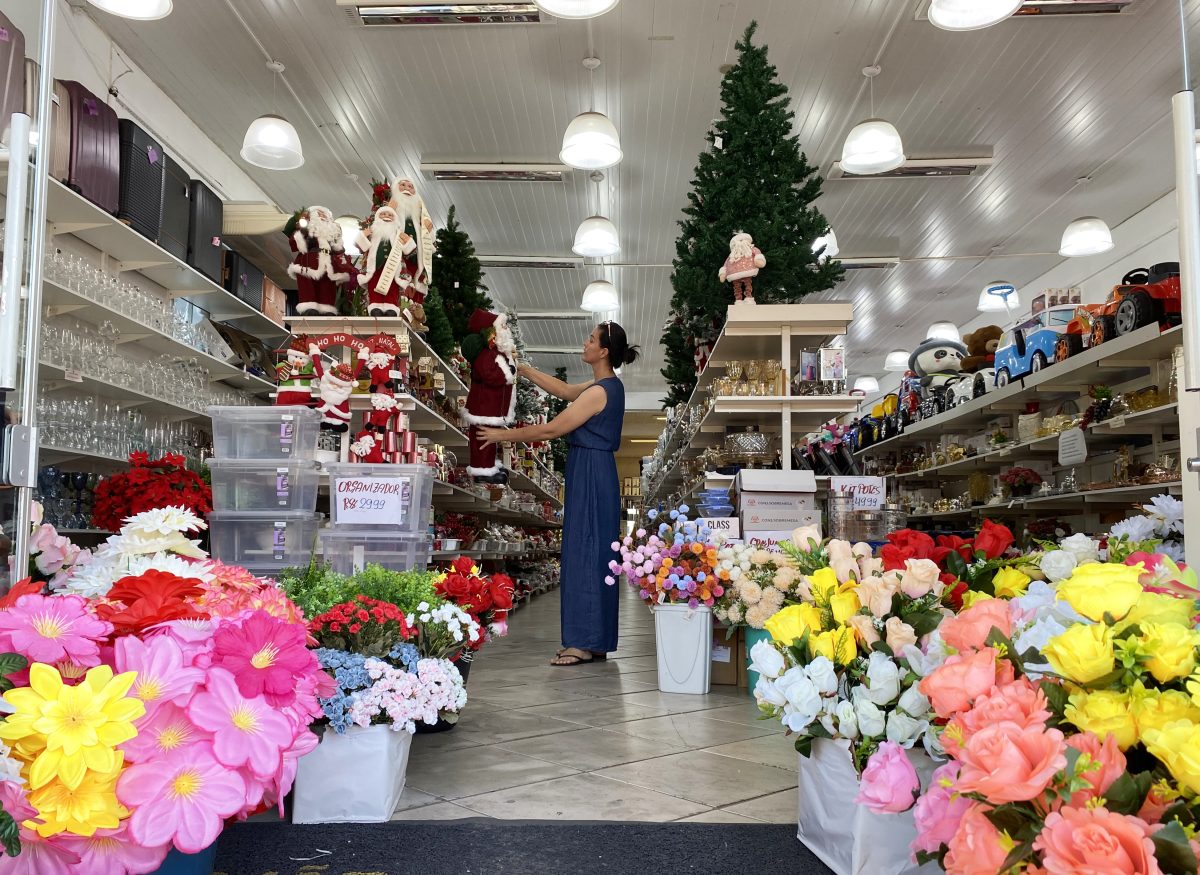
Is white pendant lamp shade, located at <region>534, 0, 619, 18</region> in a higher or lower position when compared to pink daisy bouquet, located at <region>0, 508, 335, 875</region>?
higher

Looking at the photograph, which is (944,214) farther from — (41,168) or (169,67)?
(41,168)

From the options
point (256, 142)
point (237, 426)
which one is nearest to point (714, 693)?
point (237, 426)

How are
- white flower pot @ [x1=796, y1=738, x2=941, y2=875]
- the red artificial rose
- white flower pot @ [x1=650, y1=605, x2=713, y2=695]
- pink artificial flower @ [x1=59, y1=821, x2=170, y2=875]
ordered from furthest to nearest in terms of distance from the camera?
white flower pot @ [x1=650, y1=605, x2=713, y2=695], the red artificial rose, white flower pot @ [x1=796, y1=738, x2=941, y2=875], pink artificial flower @ [x1=59, y1=821, x2=170, y2=875]

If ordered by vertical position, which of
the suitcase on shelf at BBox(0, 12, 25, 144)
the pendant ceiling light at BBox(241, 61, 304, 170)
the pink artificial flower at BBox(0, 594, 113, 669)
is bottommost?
the pink artificial flower at BBox(0, 594, 113, 669)

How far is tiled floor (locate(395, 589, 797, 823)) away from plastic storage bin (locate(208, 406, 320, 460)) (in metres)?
1.32

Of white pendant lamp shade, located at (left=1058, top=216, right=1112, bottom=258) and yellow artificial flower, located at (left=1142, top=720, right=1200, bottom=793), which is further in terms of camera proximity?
white pendant lamp shade, located at (left=1058, top=216, right=1112, bottom=258)

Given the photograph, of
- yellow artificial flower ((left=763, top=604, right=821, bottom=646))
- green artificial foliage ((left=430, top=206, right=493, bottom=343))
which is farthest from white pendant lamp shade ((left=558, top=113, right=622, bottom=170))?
yellow artificial flower ((left=763, top=604, right=821, bottom=646))

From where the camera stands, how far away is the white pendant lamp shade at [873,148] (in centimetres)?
666

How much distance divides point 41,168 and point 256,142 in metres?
5.41

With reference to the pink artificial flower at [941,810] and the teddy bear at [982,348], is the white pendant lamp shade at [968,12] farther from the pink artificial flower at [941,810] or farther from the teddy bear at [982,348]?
the pink artificial flower at [941,810]

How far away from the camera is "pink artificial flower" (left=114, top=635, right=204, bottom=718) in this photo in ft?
3.95

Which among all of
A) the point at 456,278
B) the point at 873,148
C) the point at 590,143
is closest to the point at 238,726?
the point at 590,143

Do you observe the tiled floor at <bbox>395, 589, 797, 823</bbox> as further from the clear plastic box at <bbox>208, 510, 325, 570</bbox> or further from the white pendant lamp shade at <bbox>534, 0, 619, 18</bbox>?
the white pendant lamp shade at <bbox>534, 0, 619, 18</bbox>

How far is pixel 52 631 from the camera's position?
125 centimetres
